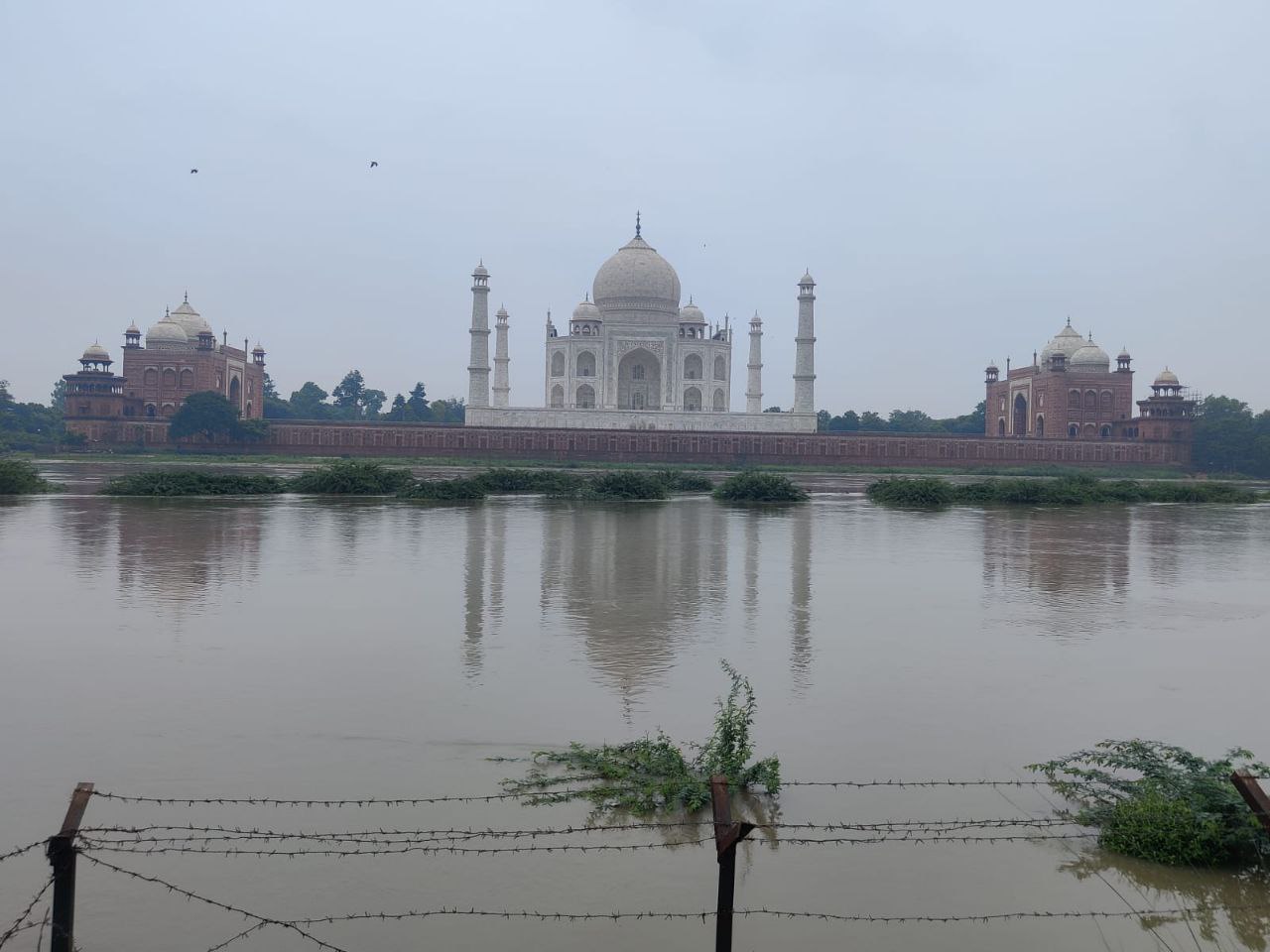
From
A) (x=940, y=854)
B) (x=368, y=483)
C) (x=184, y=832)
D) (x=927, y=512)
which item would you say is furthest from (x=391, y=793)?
(x=368, y=483)

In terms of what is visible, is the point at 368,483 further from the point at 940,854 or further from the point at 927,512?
the point at 940,854

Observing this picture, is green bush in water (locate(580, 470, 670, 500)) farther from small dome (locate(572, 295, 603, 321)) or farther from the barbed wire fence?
small dome (locate(572, 295, 603, 321))

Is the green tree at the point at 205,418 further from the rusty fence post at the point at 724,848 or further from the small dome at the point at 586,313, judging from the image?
the rusty fence post at the point at 724,848

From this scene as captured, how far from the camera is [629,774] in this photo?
4910 millimetres

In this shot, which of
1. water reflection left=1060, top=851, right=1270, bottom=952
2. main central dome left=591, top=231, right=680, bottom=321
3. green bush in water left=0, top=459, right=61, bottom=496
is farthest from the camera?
main central dome left=591, top=231, right=680, bottom=321

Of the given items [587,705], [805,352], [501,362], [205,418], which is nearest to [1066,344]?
[805,352]

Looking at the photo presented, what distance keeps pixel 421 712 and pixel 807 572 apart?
6495 mm

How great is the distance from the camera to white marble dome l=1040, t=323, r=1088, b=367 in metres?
55.8

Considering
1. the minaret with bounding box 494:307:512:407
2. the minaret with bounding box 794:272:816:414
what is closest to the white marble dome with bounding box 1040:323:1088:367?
the minaret with bounding box 794:272:816:414

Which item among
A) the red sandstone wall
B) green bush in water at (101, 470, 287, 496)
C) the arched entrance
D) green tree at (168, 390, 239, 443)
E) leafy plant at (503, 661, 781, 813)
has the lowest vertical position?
leafy plant at (503, 661, 781, 813)

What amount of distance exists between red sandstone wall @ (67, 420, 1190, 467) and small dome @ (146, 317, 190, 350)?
506 cm

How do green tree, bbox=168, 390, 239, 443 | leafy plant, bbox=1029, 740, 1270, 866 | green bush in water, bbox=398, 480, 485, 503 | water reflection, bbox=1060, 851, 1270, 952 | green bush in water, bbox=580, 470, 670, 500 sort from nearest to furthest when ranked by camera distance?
water reflection, bbox=1060, 851, 1270, 952, leafy plant, bbox=1029, 740, 1270, 866, green bush in water, bbox=398, 480, 485, 503, green bush in water, bbox=580, 470, 670, 500, green tree, bbox=168, 390, 239, 443

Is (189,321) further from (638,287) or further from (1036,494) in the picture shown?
(1036,494)

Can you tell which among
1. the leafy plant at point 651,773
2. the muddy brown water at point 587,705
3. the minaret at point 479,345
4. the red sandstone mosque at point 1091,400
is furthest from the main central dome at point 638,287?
the leafy plant at point 651,773
